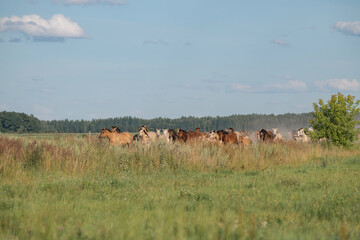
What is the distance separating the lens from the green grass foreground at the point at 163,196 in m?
7.34

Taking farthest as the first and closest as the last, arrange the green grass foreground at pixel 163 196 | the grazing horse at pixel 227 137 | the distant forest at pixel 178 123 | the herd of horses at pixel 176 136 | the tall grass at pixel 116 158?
1. the distant forest at pixel 178 123
2. the grazing horse at pixel 227 137
3. the herd of horses at pixel 176 136
4. the tall grass at pixel 116 158
5. the green grass foreground at pixel 163 196

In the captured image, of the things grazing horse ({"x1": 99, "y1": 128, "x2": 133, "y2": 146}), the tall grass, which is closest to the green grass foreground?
the tall grass

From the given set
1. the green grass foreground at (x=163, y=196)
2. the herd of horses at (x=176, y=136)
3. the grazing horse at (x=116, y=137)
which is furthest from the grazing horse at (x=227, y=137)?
the green grass foreground at (x=163, y=196)

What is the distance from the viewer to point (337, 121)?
35.0 m

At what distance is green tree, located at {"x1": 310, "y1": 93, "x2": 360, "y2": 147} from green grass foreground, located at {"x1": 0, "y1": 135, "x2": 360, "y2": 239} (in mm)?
12719

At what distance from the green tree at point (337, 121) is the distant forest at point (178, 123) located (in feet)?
233

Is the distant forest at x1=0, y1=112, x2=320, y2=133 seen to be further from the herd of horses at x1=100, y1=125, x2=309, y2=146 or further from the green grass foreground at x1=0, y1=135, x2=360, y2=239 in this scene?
the green grass foreground at x1=0, y1=135, x2=360, y2=239

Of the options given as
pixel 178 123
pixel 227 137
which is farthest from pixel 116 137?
pixel 178 123

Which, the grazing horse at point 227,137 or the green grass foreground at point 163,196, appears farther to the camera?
the grazing horse at point 227,137

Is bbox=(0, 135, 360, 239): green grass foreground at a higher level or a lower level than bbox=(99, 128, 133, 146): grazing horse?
lower

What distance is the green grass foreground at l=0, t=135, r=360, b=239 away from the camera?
7344 millimetres

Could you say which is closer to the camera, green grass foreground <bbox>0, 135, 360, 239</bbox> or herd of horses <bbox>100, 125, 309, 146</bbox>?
green grass foreground <bbox>0, 135, 360, 239</bbox>

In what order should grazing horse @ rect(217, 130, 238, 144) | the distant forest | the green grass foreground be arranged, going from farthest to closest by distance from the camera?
the distant forest < grazing horse @ rect(217, 130, 238, 144) < the green grass foreground

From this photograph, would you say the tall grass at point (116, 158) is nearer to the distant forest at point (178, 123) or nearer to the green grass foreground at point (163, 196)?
the green grass foreground at point (163, 196)
